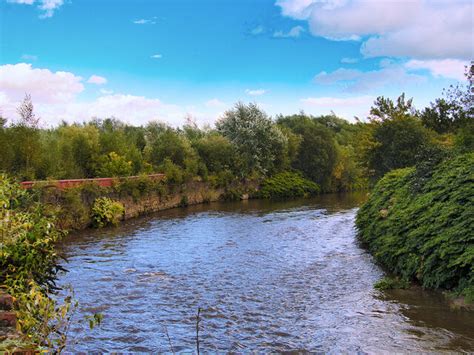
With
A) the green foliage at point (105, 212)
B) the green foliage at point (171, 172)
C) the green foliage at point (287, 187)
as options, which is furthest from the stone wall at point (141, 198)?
the green foliage at point (287, 187)

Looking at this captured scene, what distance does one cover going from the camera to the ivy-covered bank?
8.51 m

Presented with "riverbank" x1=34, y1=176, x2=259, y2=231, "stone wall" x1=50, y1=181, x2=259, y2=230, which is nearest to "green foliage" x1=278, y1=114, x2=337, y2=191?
"riverbank" x1=34, y1=176, x2=259, y2=231

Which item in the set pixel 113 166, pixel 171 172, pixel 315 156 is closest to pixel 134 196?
pixel 113 166

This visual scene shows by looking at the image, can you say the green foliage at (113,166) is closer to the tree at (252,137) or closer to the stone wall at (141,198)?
the stone wall at (141,198)

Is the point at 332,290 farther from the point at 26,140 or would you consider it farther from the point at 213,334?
the point at 26,140

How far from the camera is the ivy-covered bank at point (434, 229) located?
8.51 m

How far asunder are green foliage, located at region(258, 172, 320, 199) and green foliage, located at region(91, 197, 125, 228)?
19628mm

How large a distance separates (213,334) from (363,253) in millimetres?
8291

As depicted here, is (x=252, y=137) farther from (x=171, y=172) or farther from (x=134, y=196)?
(x=134, y=196)

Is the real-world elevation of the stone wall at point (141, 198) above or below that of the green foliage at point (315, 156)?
below

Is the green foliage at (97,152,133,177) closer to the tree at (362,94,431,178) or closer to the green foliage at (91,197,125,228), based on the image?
the green foliage at (91,197,125,228)

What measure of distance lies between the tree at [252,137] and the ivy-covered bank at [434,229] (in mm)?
26064

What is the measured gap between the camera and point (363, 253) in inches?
575

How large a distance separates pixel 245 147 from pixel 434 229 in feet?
102
